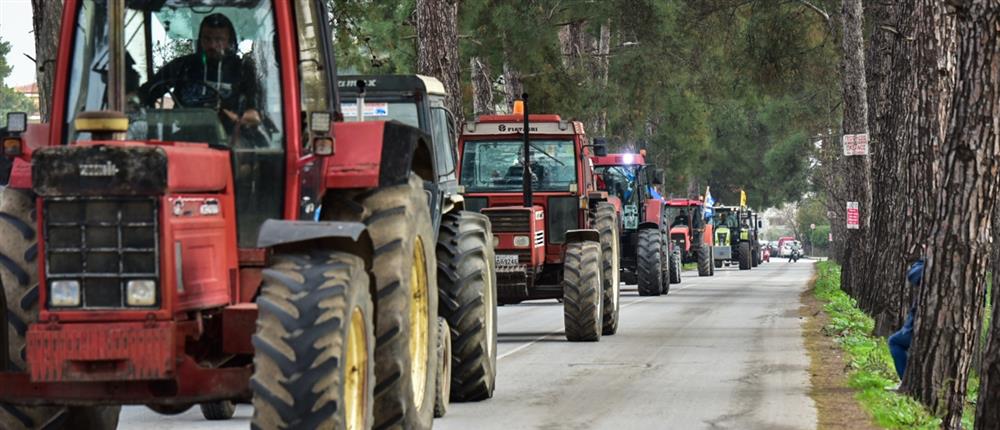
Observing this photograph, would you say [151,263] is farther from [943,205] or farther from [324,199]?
[943,205]

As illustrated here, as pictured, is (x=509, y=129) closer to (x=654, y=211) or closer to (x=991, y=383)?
(x=991, y=383)

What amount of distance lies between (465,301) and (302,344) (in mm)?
5955

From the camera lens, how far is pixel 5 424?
8.72m

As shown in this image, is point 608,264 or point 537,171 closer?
point 608,264

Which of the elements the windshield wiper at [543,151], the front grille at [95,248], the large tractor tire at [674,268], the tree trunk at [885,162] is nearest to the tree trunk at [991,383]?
the front grille at [95,248]

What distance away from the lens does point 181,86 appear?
9.16 m

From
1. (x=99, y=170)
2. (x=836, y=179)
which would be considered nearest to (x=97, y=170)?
(x=99, y=170)

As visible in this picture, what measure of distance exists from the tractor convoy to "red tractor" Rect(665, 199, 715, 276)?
144ft

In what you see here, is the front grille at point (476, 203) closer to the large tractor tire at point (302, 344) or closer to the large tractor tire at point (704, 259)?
the large tractor tire at point (302, 344)

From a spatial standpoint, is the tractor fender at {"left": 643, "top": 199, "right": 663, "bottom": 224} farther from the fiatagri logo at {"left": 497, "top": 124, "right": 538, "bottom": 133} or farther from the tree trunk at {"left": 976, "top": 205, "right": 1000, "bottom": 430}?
the tree trunk at {"left": 976, "top": 205, "right": 1000, "bottom": 430}

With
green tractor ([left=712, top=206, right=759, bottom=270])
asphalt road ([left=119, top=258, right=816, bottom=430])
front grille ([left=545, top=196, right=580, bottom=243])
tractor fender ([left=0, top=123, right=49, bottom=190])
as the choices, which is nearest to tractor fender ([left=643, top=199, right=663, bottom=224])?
asphalt road ([left=119, top=258, right=816, bottom=430])

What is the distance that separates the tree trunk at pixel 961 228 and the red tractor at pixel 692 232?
3979 centimetres

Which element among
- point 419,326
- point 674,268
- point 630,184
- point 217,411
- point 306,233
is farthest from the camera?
point 674,268

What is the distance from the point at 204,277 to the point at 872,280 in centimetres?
2091
